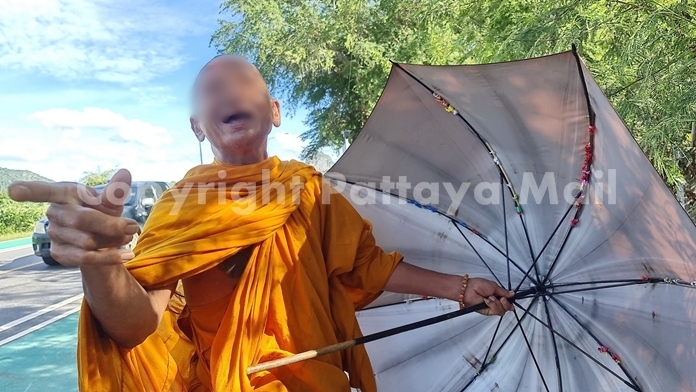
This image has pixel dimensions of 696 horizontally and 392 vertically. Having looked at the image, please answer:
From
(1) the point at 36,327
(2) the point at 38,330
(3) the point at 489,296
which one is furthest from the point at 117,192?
(1) the point at 36,327

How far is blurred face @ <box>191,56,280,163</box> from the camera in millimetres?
1436

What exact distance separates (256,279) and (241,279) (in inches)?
1.8

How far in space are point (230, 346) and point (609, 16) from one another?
3.35 meters

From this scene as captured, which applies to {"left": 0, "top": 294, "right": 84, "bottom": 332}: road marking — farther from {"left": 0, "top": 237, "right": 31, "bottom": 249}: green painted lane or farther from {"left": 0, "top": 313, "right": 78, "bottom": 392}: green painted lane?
{"left": 0, "top": 237, "right": 31, "bottom": 249}: green painted lane

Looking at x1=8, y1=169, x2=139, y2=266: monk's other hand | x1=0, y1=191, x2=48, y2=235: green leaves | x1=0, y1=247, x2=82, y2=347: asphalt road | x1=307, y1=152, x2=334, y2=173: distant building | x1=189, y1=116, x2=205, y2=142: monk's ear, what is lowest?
x1=0, y1=247, x2=82, y2=347: asphalt road

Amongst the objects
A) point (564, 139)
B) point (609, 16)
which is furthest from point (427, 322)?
point (609, 16)

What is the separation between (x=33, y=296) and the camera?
685cm

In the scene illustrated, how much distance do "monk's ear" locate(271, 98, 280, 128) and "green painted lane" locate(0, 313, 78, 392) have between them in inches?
119

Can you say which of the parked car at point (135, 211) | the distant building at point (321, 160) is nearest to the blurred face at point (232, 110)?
the parked car at point (135, 211)

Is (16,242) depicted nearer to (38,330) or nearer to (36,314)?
(36,314)

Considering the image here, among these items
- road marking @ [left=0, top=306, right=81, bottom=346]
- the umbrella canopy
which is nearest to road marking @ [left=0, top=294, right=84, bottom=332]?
road marking @ [left=0, top=306, right=81, bottom=346]

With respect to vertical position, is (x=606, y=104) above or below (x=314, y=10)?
below

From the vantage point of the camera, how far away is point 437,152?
188 centimetres

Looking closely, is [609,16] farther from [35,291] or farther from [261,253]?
[35,291]
